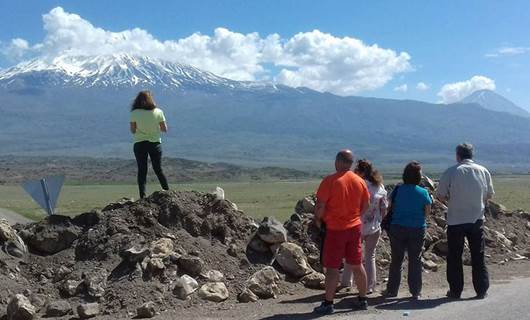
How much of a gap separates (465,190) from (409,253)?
1.05 m

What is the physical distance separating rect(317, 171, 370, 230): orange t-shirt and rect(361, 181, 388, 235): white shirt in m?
0.99

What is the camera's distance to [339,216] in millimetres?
7840

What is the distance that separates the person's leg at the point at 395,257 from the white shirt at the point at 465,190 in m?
0.71

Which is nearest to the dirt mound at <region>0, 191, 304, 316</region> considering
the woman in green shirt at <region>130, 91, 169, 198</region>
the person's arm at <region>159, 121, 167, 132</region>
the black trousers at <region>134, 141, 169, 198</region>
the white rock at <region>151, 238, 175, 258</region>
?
the white rock at <region>151, 238, 175, 258</region>

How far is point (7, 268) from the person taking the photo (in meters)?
9.27

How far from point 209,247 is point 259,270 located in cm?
81

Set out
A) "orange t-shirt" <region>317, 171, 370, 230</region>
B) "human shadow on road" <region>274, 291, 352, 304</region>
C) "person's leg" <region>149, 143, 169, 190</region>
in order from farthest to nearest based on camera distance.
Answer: "person's leg" <region>149, 143, 169, 190</region> → "human shadow on road" <region>274, 291, 352, 304</region> → "orange t-shirt" <region>317, 171, 370, 230</region>

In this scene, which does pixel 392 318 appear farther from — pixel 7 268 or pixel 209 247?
pixel 7 268

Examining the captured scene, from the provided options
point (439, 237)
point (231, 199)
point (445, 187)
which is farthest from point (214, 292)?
point (231, 199)

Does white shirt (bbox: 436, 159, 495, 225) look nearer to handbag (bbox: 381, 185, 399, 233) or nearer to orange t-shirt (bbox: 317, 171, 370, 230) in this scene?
handbag (bbox: 381, 185, 399, 233)

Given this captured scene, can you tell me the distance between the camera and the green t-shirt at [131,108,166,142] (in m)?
10.6

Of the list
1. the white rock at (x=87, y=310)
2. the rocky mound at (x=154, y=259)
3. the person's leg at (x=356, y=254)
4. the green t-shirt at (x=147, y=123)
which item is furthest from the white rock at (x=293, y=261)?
the white rock at (x=87, y=310)

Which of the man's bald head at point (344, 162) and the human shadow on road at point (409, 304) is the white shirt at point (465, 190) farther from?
the man's bald head at point (344, 162)

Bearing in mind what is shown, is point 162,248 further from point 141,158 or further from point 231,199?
point 231,199
